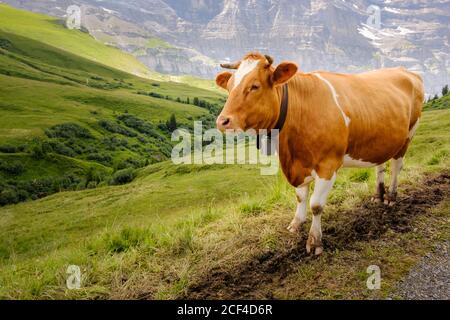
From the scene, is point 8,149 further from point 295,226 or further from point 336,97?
point 336,97

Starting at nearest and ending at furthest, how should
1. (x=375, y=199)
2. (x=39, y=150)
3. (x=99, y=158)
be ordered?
(x=375, y=199), (x=39, y=150), (x=99, y=158)

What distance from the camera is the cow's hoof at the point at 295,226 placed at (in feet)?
24.3

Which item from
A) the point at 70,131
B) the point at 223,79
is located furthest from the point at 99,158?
the point at 223,79

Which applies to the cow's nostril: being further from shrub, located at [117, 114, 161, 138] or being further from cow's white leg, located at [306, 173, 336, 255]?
shrub, located at [117, 114, 161, 138]

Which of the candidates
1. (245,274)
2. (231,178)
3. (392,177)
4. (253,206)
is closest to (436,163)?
(392,177)

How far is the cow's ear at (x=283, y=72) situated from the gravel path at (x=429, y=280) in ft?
11.5

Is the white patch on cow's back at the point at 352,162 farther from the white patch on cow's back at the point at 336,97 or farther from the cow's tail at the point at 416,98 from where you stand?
the cow's tail at the point at 416,98

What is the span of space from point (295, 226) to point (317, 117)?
7.20ft

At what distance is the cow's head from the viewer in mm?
5875

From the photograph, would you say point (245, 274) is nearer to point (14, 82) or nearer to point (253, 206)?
point (253, 206)

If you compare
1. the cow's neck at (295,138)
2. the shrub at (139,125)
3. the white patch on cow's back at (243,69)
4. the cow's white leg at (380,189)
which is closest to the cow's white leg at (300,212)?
the cow's neck at (295,138)

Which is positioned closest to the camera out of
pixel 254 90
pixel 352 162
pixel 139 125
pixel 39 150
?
pixel 254 90

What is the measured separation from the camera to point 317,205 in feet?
21.9
